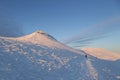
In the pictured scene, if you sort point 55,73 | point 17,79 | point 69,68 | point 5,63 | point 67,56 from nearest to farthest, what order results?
point 17,79, point 5,63, point 55,73, point 69,68, point 67,56

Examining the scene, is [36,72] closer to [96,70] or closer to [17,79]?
[17,79]

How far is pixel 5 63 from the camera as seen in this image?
143750 millimetres

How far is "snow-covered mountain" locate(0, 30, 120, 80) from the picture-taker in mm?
141750

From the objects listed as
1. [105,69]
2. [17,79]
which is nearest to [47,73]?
[17,79]

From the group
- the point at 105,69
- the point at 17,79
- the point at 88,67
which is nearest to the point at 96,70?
the point at 88,67

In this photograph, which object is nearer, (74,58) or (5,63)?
(5,63)

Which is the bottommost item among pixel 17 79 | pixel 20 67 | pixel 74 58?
pixel 17 79

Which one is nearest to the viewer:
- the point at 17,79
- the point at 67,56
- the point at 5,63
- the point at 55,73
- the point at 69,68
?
the point at 17,79

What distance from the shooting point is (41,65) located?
162 meters

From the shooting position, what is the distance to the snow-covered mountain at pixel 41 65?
142 m

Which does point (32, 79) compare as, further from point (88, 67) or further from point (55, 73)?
point (88, 67)

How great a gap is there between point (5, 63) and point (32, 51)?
3900cm

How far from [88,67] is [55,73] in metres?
34.7

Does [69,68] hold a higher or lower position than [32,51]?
lower
